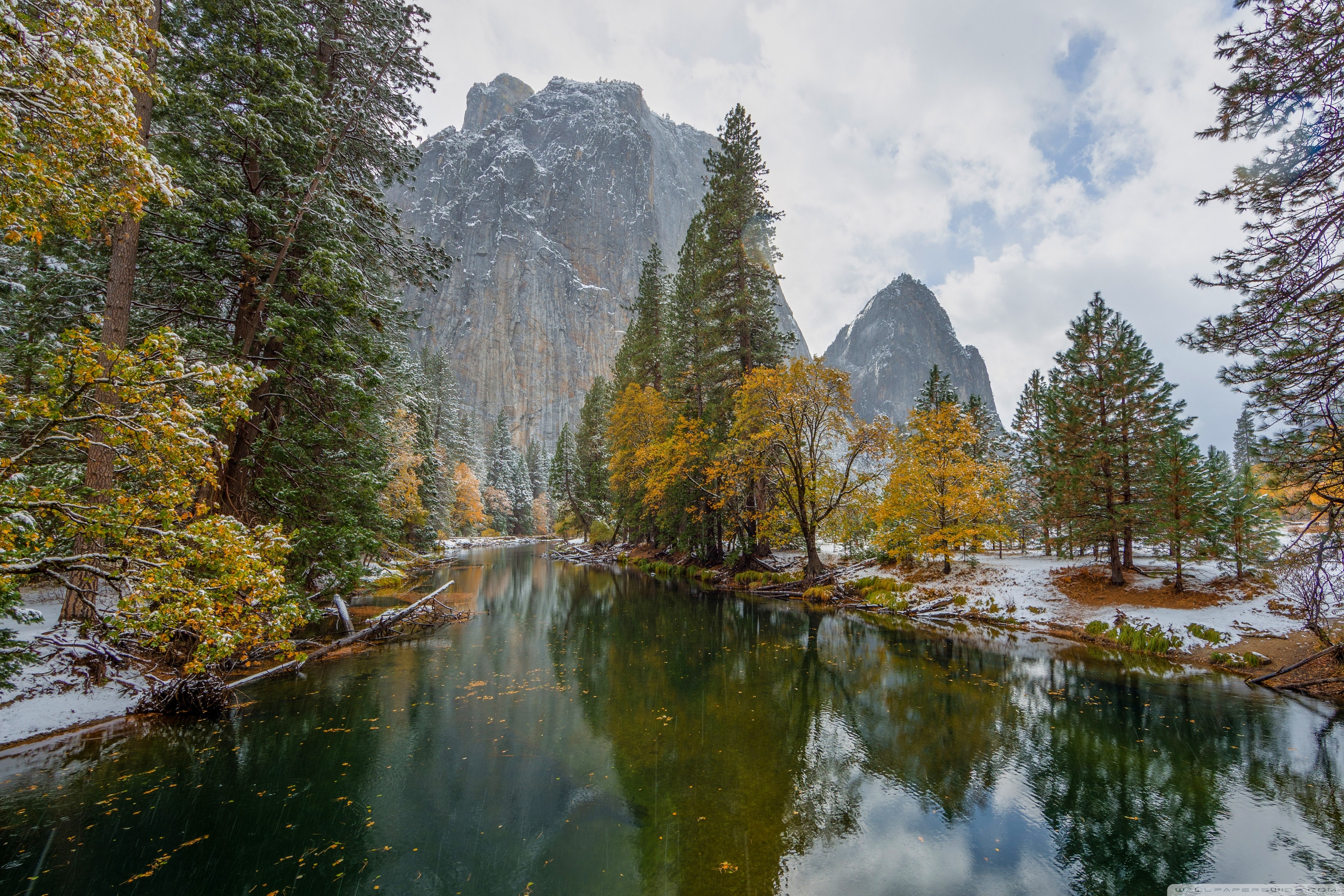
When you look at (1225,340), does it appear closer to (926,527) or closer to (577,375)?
(926,527)

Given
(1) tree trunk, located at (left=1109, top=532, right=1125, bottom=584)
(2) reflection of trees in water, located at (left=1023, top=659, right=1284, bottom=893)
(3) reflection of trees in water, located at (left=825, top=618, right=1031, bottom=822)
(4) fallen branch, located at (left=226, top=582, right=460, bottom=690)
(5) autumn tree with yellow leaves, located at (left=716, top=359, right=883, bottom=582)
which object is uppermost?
(5) autumn tree with yellow leaves, located at (left=716, top=359, right=883, bottom=582)

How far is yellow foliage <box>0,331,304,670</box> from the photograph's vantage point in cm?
445

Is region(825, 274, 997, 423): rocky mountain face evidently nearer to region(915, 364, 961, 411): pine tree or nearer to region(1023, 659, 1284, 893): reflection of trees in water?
region(915, 364, 961, 411): pine tree

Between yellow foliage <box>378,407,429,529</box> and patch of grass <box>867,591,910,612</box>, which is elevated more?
yellow foliage <box>378,407,429,529</box>

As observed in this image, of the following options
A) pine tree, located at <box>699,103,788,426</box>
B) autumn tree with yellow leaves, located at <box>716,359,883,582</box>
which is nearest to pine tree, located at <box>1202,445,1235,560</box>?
autumn tree with yellow leaves, located at <box>716,359,883,582</box>

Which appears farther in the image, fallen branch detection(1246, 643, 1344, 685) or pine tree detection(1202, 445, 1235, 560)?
pine tree detection(1202, 445, 1235, 560)

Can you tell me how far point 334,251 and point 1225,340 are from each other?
1715 cm

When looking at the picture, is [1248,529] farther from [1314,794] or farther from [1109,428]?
[1314,794]

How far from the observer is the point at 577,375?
122625mm

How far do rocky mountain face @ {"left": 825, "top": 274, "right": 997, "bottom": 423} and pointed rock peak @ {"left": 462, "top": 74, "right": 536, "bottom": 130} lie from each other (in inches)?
5788

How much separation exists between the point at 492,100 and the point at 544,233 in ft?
285

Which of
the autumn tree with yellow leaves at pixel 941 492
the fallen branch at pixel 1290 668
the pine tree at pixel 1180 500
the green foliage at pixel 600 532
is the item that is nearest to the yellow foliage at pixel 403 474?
the green foliage at pixel 600 532

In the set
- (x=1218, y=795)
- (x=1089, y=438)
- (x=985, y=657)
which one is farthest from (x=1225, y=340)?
(x=1089, y=438)

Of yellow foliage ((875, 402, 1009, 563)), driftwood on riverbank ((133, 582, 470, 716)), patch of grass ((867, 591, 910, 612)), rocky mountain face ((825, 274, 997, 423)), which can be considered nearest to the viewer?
driftwood on riverbank ((133, 582, 470, 716))
